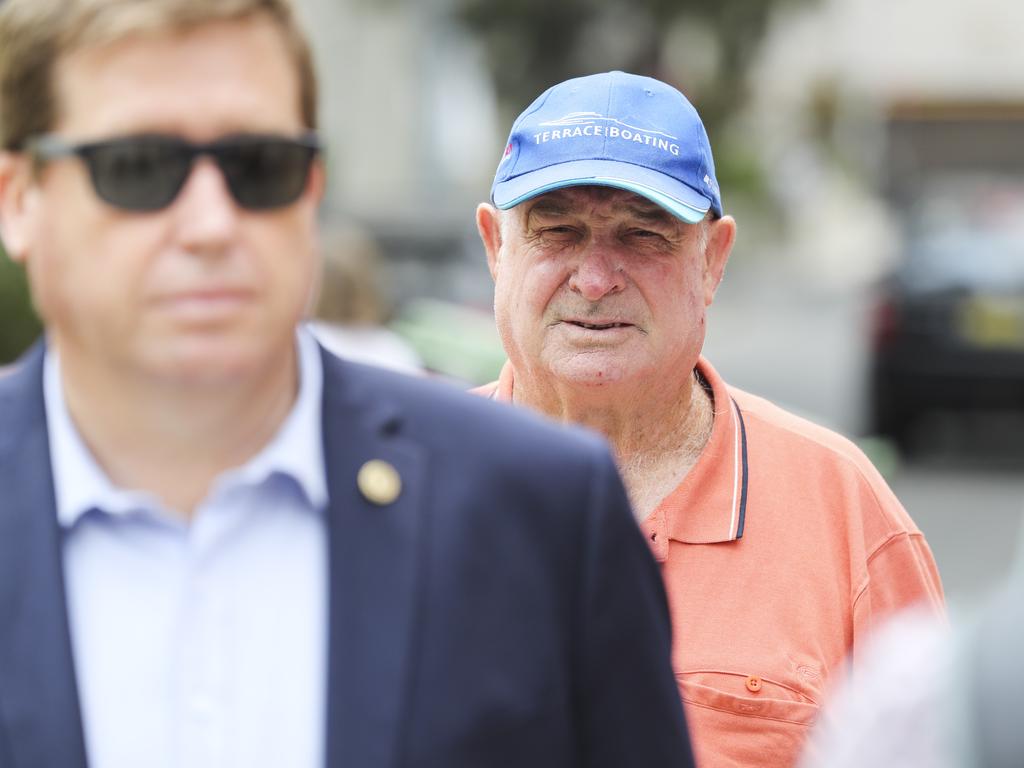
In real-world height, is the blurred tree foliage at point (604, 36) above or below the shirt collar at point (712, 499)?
above

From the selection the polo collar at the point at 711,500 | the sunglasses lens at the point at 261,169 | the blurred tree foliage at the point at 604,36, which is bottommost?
the polo collar at the point at 711,500

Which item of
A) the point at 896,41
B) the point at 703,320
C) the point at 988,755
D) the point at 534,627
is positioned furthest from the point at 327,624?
the point at 896,41

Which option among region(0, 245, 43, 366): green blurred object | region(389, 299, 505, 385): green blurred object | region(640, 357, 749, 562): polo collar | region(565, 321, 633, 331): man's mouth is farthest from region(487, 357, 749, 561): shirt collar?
region(0, 245, 43, 366): green blurred object

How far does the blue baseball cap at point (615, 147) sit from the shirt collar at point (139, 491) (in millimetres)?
1029

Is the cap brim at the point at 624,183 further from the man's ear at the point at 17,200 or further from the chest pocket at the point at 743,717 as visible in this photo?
the man's ear at the point at 17,200

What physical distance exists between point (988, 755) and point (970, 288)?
1135 cm

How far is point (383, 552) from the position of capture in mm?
1893

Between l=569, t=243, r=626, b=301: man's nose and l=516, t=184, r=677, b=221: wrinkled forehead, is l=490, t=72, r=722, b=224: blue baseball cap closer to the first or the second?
l=516, t=184, r=677, b=221: wrinkled forehead

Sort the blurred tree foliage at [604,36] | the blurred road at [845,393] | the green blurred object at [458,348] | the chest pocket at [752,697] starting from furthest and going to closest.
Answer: the blurred tree foliage at [604,36], the blurred road at [845,393], the green blurred object at [458,348], the chest pocket at [752,697]

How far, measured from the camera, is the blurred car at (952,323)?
39.8 ft

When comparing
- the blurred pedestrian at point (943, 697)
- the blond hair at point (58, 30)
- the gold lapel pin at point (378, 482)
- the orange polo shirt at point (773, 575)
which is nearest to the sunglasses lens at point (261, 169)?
the blond hair at point (58, 30)

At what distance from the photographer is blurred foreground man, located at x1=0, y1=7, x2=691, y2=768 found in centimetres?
178

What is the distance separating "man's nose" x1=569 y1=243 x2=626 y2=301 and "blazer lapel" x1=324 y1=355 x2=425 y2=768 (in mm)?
971

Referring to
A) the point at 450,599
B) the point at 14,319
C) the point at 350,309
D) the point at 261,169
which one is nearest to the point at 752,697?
the point at 450,599
